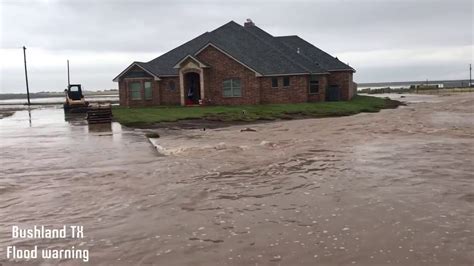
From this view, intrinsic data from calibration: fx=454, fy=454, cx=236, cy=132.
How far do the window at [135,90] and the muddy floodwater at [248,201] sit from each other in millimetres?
23929

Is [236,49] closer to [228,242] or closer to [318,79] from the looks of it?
[318,79]

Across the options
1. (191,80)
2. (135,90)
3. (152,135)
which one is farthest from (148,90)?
(152,135)

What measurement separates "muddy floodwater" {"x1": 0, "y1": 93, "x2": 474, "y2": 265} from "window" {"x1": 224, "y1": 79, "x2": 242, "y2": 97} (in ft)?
67.9

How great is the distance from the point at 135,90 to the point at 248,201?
3452 centimetres

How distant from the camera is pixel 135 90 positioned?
4228cm

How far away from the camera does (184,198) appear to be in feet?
32.5

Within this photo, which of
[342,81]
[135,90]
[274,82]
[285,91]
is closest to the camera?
[274,82]

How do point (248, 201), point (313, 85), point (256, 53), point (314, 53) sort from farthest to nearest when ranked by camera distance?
point (314, 53), point (313, 85), point (256, 53), point (248, 201)

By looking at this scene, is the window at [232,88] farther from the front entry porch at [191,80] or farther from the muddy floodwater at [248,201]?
the muddy floodwater at [248,201]

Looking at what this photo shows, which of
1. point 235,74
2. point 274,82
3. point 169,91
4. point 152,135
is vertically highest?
point 235,74

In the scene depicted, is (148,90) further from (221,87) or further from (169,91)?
(221,87)

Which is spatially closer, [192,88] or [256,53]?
[192,88]

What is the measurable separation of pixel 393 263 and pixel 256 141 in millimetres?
13711

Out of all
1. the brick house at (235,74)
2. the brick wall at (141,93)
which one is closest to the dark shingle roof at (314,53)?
the brick house at (235,74)
